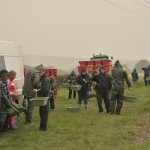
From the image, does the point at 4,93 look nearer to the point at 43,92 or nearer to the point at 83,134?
the point at 43,92

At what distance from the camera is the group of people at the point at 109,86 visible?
15109 mm

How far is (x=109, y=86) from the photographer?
1585cm

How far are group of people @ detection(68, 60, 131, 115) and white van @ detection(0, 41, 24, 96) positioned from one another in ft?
10.5

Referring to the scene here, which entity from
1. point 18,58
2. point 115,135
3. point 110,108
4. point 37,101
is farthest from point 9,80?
point 110,108

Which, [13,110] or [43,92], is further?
[43,92]

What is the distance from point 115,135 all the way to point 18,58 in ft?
17.2

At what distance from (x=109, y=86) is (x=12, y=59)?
4168 mm

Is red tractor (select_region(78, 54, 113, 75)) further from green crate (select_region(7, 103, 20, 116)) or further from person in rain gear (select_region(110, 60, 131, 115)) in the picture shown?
green crate (select_region(7, 103, 20, 116))

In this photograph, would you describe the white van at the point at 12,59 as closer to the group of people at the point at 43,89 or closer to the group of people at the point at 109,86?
the group of people at the point at 43,89

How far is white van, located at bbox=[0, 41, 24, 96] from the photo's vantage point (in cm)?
1287

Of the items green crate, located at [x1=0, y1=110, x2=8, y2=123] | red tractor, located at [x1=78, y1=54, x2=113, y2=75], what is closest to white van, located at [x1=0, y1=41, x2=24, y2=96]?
green crate, located at [x1=0, y1=110, x2=8, y2=123]

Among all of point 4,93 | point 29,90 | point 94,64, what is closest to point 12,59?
point 29,90

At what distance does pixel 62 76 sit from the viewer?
4209cm

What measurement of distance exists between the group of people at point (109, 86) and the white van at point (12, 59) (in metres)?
3.21
